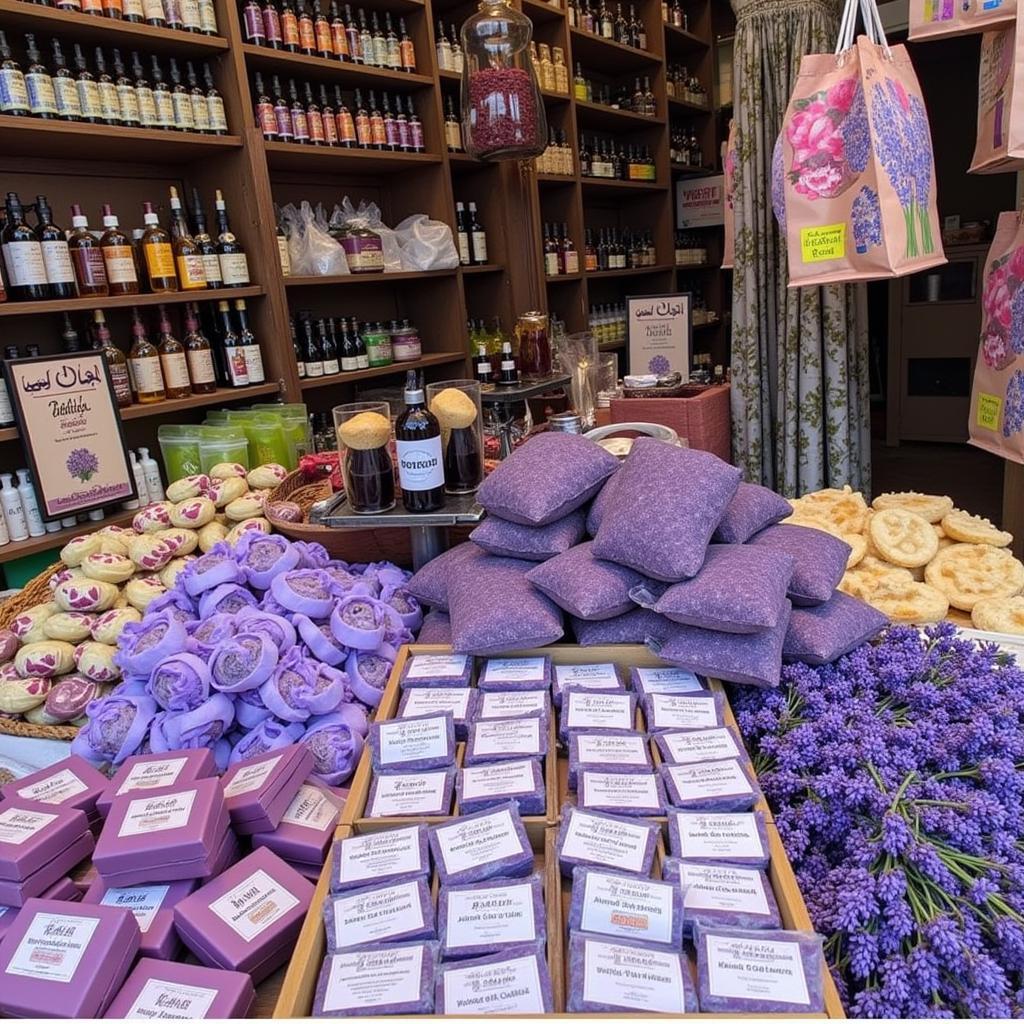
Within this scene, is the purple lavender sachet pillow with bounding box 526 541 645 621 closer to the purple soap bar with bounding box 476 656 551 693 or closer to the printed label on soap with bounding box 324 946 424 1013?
the purple soap bar with bounding box 476 656 551 693

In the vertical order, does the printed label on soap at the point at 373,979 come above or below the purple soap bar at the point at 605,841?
below

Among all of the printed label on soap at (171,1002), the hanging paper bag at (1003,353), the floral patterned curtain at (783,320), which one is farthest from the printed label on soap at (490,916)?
the floral patterned curtain at (783,320)

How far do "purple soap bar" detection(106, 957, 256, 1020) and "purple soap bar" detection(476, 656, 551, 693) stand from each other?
0.46 meters

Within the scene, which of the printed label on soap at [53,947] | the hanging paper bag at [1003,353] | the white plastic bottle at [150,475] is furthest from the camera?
the white plastic bottle at [150,475]

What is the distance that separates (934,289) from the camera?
5.25m

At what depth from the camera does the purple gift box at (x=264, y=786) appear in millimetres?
923

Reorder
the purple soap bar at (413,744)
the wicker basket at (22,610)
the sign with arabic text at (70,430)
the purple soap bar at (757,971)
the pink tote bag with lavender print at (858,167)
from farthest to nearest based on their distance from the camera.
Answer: the sign with arabic text at (70,430)
the pink tote bag with lavender print at (858,167)
the wicker basket at (22,610)
the purple soap bar at (413,744)
the purple soap bar at (757,971)

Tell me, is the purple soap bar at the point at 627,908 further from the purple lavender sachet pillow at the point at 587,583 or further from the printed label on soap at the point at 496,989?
the purple lavender sachet pillow at the point at 587,583

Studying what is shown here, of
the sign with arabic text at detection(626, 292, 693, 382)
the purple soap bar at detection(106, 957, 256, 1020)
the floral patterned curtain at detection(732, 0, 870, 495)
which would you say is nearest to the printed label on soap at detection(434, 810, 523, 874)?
the purple soap bar at detection(106, 957, 256, 1020)

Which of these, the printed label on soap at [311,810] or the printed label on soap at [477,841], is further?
the printed label on soap at [311,810]

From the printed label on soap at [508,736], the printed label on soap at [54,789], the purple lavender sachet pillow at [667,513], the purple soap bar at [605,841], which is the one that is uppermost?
the purple lavender sachet pillow at [667,513]

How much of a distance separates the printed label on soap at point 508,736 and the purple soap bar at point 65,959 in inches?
15.7

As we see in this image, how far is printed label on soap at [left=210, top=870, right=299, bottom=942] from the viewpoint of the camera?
792 millimetres

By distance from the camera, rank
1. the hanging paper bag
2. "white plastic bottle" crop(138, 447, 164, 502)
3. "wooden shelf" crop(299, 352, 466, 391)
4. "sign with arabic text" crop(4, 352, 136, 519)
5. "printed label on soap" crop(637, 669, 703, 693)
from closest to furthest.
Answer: "printed label on soap" crop(637, 669, 703, 693)
the hanging paper bag
"sign with arabic text" crop(4, 352, 136, 519)
"white plastic bottle" crop(138, 447, 164, 502)
"wooden shelf" crop(299, 352, 466, 391)
